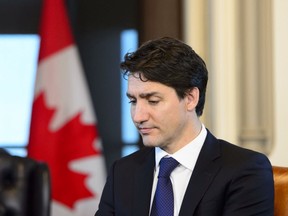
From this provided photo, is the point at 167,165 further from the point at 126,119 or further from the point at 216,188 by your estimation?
the point at 126,119

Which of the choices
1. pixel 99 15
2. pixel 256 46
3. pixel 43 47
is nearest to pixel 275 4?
pixel 256 46

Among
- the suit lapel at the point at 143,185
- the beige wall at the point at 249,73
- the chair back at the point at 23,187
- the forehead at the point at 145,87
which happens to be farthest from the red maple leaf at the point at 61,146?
the forehead at the point at 145,87

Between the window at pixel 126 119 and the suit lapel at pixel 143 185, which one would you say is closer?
the suit lapel at pixel 143 185

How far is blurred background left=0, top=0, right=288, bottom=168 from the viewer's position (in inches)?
135

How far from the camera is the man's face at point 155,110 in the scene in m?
1.87

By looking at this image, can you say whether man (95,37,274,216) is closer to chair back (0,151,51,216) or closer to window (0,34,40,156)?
chair back (0,151,51,216)

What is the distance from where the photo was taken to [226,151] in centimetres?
200

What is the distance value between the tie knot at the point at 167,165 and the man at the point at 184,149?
0.01 metres

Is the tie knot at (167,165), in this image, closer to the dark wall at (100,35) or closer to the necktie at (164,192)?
the necktie at (164,192)

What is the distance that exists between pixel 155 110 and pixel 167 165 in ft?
0.62

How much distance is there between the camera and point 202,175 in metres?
1.93

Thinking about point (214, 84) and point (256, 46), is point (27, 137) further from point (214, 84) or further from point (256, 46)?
point (256, 46)

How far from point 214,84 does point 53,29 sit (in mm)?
917

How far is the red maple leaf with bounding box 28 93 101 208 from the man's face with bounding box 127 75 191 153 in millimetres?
1626
